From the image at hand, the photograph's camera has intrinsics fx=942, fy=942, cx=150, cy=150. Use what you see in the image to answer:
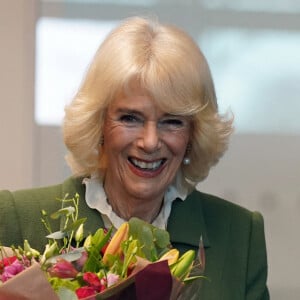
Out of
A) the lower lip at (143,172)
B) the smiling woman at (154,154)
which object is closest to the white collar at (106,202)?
the smiling woman at (154,154)

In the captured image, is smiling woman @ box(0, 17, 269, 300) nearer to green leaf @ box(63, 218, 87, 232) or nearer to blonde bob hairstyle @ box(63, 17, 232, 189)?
blonde bob hairstyle @ box(63, 17, 232, 189)

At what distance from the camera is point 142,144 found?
159 cm

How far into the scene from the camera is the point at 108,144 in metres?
1.66

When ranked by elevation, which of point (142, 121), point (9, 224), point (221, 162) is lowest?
point (221, 162)

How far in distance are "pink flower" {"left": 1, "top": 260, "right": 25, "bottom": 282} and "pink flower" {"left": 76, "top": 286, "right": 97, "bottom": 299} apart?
0.07 metres

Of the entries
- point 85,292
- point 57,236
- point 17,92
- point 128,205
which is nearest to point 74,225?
point 57,236

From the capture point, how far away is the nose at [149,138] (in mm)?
1578

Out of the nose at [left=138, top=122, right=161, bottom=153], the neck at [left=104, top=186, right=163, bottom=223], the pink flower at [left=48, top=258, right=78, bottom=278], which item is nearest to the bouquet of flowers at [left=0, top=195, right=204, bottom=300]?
the pink flower at [left=48, top=258, right=78, bottom=278]

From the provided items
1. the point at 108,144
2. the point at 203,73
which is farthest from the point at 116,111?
the point at 203,73

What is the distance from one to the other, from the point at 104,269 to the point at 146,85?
52 cm

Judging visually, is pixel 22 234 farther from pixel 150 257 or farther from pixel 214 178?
pixel 214 178

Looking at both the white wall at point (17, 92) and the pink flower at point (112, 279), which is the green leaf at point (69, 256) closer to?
the pink flower at point (112, 279)

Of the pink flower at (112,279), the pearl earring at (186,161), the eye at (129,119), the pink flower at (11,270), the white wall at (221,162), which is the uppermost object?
the eye at (129,119)

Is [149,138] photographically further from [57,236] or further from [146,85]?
[57,236]
